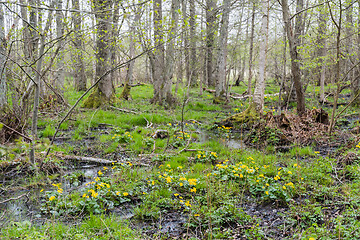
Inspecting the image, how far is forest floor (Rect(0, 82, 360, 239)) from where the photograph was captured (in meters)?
3.25

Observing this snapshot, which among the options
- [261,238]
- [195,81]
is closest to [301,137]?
[261,238]

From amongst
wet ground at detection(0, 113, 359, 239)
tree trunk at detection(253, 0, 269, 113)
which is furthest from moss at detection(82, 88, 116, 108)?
tree trunk at detection(253, 0, 269, 113)

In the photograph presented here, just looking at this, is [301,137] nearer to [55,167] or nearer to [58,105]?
[55,167]

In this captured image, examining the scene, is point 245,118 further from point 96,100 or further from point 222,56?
point 96,100

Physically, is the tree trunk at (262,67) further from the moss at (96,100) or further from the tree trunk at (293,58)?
the moss at (96,100)

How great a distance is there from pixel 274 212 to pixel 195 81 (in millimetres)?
19327

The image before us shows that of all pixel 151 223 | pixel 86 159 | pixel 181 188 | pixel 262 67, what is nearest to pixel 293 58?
Answer: pixel 262 67

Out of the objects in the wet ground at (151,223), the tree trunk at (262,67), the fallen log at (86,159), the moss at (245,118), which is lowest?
the wet ground at (151,223)

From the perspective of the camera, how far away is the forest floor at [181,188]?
3246 mm

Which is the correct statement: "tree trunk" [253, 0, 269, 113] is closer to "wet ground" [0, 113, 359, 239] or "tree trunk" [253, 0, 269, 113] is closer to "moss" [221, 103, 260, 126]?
"moss" [221, 103, 260, 126]

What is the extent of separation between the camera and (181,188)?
15.1ft

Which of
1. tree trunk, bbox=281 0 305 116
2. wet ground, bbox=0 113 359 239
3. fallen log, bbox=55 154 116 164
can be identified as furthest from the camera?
tree trunk, bbox=281 0 305 116

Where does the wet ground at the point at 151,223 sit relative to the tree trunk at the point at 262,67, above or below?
below

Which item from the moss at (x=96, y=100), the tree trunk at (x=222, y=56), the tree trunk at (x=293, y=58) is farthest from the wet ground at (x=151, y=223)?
the tree trunk at (x=222, y=56)
